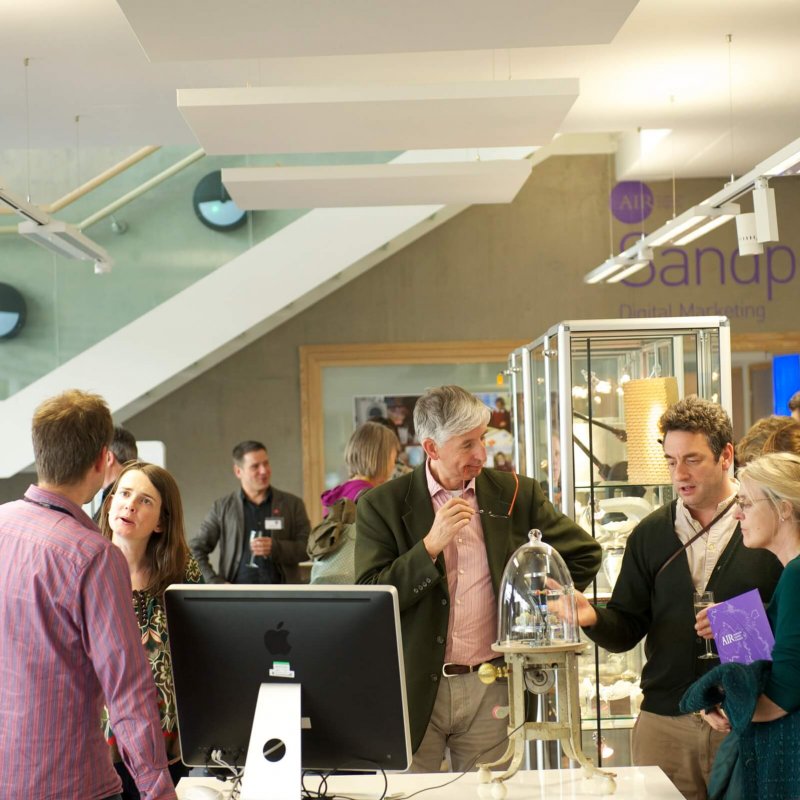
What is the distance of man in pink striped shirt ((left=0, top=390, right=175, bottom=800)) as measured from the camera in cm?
227

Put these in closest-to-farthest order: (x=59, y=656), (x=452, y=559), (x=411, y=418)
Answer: (x=59, y=656) < (x=452, y=559) < (x=411, y=418)

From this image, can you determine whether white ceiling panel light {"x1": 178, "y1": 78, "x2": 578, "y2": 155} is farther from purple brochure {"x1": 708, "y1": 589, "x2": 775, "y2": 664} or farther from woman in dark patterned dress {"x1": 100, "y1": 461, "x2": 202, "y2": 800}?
purple brochure {"x1": 708, "y1": 589, "x2": 775, "y2": 664}

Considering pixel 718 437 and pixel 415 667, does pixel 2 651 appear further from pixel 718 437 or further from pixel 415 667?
pixel 718 437

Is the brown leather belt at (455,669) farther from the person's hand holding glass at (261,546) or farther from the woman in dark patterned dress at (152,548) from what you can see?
the person's hand holding glass at (261,546)

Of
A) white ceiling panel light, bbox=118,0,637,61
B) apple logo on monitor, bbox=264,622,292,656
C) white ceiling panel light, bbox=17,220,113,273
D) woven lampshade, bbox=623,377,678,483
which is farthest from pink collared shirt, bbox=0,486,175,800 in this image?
white ceiling panel light, bbox=17,220,113,273

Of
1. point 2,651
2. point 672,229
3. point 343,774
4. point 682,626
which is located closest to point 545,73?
point 672,229

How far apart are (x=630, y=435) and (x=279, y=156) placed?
420cm

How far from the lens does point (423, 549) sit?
9.86ft

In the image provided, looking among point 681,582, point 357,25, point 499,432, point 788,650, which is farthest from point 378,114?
point 499,432

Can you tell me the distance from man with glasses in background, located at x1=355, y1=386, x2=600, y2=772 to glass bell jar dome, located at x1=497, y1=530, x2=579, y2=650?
0.25 meters

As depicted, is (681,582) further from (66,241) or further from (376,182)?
(66,241)

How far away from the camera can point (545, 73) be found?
6.79 meters

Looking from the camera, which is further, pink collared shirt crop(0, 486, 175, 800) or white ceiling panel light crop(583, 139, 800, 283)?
white ceiling panel light crop(583, 139, 800, 283)

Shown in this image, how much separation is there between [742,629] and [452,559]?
2.88ft
